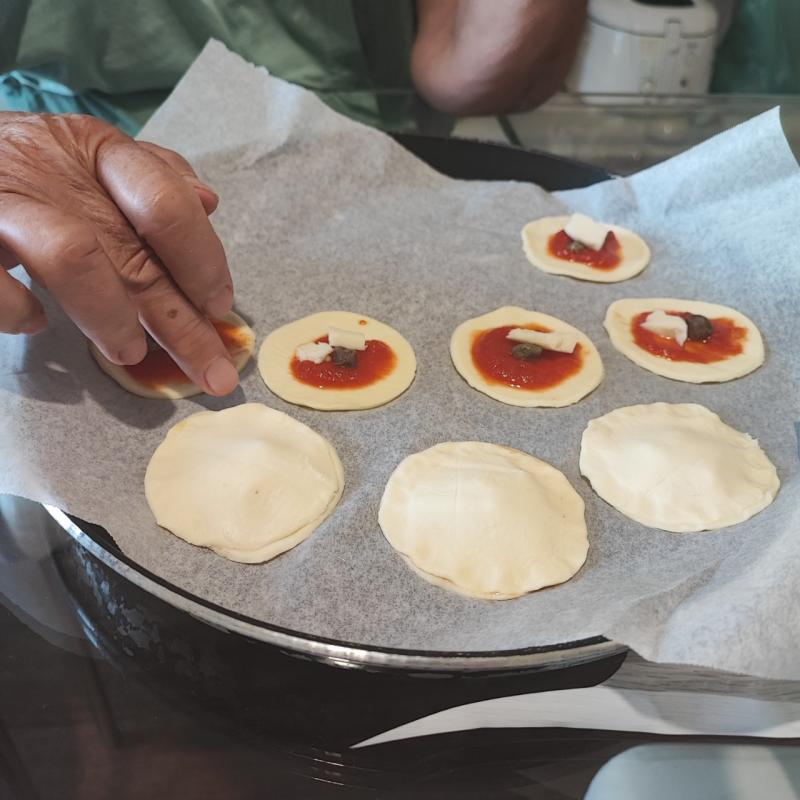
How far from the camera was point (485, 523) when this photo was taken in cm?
117

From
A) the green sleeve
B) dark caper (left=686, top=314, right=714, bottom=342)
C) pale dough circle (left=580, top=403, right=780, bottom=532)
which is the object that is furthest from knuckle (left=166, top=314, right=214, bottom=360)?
the green sleeve

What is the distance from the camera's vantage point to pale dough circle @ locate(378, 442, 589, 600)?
3.69 ft

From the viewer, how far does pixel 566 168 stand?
1.97 metres

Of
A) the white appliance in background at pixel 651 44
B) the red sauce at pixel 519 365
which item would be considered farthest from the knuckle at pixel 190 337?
the white appliance in background at pixel 651 44

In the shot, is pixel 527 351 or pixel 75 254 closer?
pixel 75 254

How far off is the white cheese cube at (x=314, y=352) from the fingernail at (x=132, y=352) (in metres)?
0.33

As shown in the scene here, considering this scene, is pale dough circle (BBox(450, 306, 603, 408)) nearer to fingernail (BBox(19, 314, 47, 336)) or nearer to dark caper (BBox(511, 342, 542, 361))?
dark caper (BBox(511, 342, 542, 361))

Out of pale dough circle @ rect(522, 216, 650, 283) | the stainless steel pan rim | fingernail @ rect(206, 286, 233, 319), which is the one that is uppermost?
A: fingernail @ rect(206, 286, 233, 319)

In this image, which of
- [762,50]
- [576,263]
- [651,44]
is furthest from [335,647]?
[762,50]

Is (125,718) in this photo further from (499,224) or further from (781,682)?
(499,224)

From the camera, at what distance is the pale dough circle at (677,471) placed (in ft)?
4.03

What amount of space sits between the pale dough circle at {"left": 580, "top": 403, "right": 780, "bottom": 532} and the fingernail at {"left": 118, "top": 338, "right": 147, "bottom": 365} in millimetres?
709

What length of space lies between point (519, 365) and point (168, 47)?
1129 mm

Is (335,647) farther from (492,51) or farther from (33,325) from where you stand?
(492,51)
